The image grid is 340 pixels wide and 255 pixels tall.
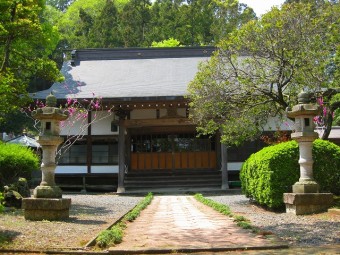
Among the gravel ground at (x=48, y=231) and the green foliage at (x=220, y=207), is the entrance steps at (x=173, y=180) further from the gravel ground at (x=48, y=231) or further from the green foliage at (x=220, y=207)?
the gravel ground at (x=48, y=231)

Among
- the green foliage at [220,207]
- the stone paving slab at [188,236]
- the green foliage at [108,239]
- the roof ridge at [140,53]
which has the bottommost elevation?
the green foliage at [220,207]

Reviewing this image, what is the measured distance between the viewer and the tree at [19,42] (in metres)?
10.3

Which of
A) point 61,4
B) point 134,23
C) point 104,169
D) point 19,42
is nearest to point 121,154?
point 104,169

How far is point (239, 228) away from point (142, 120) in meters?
11.3

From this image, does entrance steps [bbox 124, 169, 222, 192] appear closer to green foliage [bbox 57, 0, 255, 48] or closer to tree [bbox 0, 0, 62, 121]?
tree [bbox 0, 0, 62, 121]

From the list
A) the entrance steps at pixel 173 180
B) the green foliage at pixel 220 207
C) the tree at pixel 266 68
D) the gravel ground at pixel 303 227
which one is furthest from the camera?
the entrance steps at pixel 173 180

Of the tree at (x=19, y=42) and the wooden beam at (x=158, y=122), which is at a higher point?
the tree at (x=19, y=42)

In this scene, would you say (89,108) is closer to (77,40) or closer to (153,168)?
(153,168)

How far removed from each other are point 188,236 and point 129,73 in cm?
1590

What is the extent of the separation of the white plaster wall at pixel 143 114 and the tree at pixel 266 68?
5.80 m

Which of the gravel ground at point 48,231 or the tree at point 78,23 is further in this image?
the tree at point 78,23

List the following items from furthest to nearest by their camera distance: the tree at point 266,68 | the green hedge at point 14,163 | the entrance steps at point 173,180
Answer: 1. the entrance steps at point 173,180
2. the green hedge at point 14,163
3. the tree at point 266,68

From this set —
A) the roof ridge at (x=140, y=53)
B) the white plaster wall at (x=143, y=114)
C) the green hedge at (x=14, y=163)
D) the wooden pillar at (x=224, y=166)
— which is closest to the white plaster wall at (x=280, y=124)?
the wooden pillar at (x=224, y=166)

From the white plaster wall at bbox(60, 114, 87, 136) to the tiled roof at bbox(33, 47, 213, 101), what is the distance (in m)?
1.15
